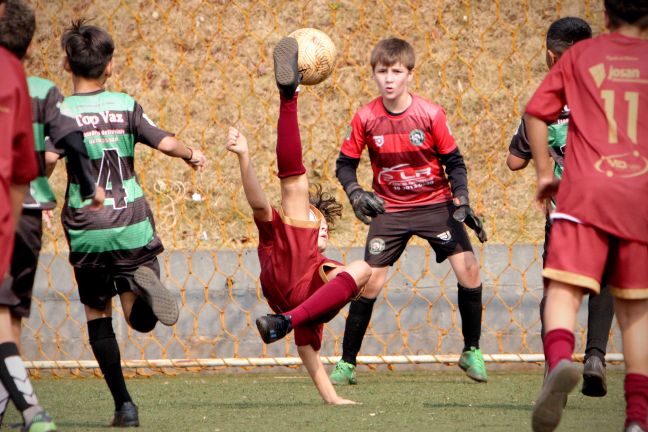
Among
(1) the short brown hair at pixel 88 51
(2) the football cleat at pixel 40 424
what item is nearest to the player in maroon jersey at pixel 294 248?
(1) the short brown hair at pixel 88 51

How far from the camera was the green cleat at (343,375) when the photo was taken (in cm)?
518

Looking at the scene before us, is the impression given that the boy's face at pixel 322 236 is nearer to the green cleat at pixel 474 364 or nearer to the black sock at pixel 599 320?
the green cleat at pixel 474 364

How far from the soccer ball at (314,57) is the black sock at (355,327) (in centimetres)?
112

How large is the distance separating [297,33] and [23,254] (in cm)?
199

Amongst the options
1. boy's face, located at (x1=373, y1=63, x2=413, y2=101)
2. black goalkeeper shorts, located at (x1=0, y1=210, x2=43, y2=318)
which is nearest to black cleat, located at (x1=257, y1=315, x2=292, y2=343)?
black goalkeeper shorts, located at (x1=0, y1=210, x2=43, y2=318)

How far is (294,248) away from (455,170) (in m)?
1.13

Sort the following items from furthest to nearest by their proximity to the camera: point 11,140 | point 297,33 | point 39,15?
1. point 39,15
2. point 297,33
3. point 11,140

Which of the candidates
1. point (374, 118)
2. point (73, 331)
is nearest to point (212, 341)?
point (73, 331)

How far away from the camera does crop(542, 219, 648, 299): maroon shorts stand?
302cm

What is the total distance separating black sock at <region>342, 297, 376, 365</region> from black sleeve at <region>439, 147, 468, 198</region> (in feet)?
2.28

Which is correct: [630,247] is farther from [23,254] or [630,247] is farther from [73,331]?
[73,331]

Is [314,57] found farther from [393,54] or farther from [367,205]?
[367,205]

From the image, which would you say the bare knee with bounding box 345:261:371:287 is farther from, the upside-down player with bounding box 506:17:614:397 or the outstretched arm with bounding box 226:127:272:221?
the upside-down player with bounding box 506:17:614:397

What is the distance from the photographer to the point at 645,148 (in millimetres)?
3016
